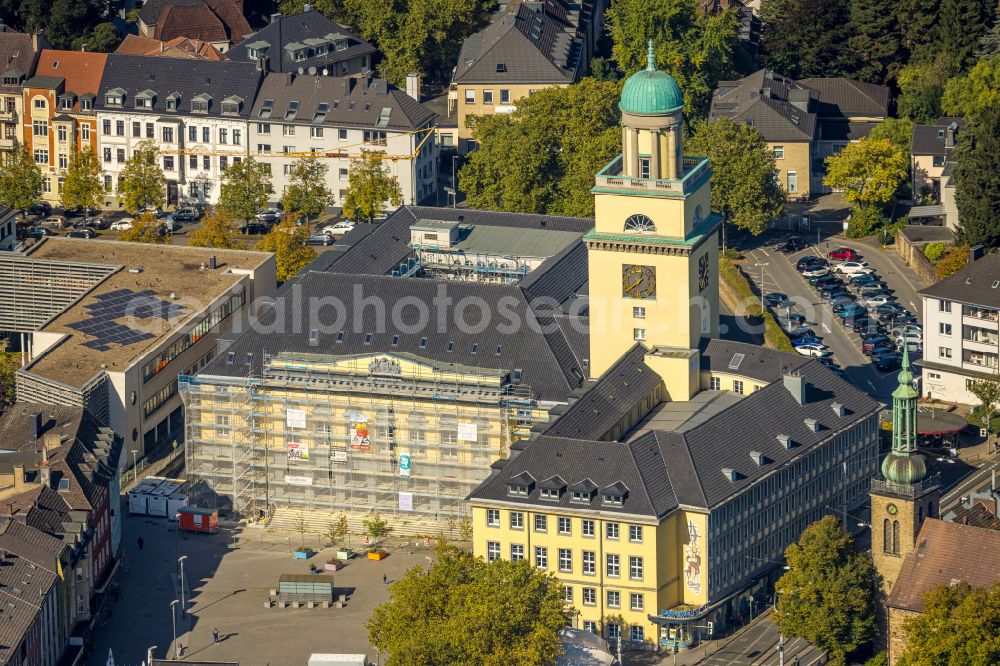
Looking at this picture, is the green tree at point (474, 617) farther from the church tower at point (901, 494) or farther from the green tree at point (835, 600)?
the church tower at point (901, 494)

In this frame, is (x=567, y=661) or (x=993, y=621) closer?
(x=993, y=621)

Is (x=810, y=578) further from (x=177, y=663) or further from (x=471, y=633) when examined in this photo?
(x=177, y=663)

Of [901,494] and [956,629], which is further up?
[901,494]

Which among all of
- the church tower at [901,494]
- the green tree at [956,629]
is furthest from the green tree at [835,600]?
the green tree at [956,629]

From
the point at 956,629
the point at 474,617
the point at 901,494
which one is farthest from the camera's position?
the point at 901,494

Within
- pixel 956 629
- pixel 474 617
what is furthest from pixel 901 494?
pixel 474 617

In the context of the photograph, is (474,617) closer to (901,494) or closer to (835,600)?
(835,600)

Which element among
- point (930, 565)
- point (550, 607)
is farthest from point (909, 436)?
point (550, 607)
